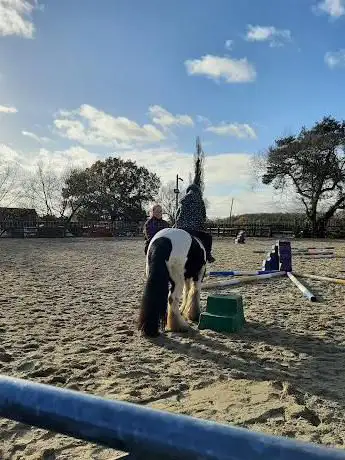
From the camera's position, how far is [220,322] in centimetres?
510

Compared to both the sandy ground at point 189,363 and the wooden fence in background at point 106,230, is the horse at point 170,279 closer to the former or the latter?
the sandy ground at point 189,363

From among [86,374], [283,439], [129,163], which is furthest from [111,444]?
[129,163]

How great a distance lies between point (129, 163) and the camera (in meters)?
47.2

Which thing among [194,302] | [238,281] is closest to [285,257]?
[238,281]

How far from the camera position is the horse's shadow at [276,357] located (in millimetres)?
3509

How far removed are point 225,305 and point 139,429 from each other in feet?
14.5

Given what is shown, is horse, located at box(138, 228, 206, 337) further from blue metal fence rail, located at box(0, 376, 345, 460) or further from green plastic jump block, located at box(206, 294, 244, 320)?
blue metal fence rail, located at box(0, 376, 345, 460)

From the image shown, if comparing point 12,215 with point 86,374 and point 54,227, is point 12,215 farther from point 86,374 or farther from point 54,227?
point 86,374

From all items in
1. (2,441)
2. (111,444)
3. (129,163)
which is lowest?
(2,441)

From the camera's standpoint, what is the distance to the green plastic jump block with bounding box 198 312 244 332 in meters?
5.05

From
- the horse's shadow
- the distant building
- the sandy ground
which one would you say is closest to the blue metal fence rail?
the sandy ground

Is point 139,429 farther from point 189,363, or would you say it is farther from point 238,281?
point 238,281

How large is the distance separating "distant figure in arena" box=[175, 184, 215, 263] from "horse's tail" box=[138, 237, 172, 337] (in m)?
0.92

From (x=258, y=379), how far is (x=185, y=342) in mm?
1246
